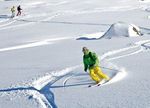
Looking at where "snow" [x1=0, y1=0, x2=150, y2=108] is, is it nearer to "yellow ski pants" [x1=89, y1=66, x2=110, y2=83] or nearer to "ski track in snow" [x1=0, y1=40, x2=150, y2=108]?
"ski track in snow" [x1=0, y1=40, x2=150, y2=108]

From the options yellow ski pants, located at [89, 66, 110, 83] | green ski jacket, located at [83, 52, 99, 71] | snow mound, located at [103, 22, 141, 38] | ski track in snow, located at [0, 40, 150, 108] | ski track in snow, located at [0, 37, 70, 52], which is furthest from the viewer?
snow mound, located at [103, 22, 141, 38]

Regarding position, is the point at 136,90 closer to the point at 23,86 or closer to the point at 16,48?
the point at 23,86

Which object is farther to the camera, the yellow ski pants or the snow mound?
the snow mound

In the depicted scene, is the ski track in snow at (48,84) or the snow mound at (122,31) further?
the snow mound at (122,31)

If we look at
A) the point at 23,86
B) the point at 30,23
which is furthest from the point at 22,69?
the point at 30,23

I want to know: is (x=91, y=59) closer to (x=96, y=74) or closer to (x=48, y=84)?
(x=96, y=74)

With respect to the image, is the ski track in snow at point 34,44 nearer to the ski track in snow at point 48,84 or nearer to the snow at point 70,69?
the snow at point 70,69

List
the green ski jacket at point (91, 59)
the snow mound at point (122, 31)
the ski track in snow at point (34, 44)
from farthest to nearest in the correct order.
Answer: the snow mound at point (122, 31) < the ski track in snow at point (34, 44) < the green ski jacket at point (91, 59)

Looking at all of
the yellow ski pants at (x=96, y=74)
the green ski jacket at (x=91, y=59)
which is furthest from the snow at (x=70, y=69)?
the green ski jacket at (x=91, y=59)

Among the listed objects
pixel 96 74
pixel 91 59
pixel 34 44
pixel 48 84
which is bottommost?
pixel 34 44

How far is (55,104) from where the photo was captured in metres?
11.5

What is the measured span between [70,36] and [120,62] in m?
12.0

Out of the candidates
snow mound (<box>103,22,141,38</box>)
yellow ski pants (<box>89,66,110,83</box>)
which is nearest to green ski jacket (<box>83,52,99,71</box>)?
yellow ski pants (<box>89,66,110,83</box>)

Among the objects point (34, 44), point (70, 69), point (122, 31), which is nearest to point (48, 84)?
point (70, 69)
